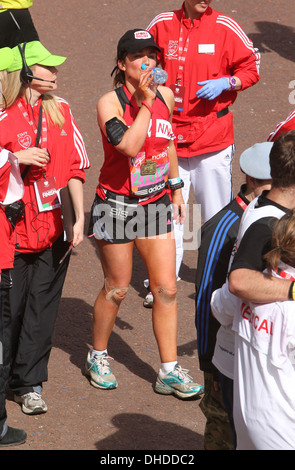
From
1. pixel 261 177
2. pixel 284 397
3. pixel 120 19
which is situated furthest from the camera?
pixel 120 19

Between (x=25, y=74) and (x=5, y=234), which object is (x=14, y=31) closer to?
(x=25, y=74)

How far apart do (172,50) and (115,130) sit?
163 cm

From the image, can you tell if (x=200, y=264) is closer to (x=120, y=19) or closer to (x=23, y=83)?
(x=23, y=83)

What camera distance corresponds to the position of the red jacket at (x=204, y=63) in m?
6.25

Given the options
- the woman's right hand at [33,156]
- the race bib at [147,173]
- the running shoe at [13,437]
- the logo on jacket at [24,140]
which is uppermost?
the logo on jacket at [24,140]

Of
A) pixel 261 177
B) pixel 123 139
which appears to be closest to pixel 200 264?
pixel 261 177

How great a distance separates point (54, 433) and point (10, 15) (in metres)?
2.79

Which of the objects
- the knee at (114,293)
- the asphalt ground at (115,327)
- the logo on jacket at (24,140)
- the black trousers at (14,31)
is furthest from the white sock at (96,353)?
the black trousers at (14,31)

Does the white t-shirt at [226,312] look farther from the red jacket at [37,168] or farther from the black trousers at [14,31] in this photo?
the black trousers at [14,31]

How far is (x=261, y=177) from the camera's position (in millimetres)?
3635

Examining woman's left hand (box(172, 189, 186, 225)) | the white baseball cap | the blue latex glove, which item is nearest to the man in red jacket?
the blue latex glove

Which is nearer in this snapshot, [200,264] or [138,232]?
[200,264]

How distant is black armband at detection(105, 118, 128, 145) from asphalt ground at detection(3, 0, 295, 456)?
162 centimetres

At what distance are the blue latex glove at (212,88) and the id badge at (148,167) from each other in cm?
124
